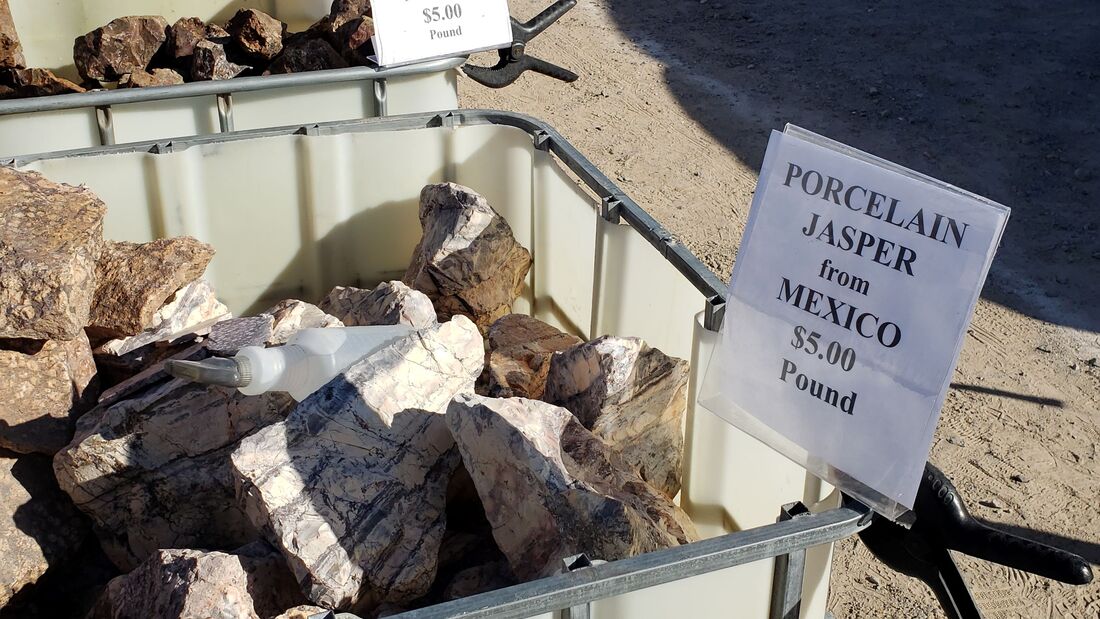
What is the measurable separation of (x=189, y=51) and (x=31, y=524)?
7.36 ft

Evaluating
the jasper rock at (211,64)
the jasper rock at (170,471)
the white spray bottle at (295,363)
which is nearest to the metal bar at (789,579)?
the white spray bottle at (295,363)

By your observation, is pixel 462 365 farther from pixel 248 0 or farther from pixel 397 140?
pixel 248 0

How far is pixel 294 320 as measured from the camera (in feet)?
8.01

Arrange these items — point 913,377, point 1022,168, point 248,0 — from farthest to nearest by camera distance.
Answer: point 1022,168 < point 248,0 < point 913,377

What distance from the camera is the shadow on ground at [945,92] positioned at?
484 centimetres

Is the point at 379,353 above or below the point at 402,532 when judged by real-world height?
above

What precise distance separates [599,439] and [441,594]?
42 centimetres

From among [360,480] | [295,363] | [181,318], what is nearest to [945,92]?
[181,318]

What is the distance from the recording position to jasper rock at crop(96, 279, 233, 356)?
8.03 feet

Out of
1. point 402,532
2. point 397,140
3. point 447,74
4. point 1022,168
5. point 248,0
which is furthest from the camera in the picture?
point 1022,168

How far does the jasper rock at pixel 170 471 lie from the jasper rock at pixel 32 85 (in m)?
1.78

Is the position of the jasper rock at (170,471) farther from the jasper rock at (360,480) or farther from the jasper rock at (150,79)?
the jasper rock at (150,79)

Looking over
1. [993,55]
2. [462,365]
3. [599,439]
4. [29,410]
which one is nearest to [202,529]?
[29,410]

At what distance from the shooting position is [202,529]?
7.02 feet
